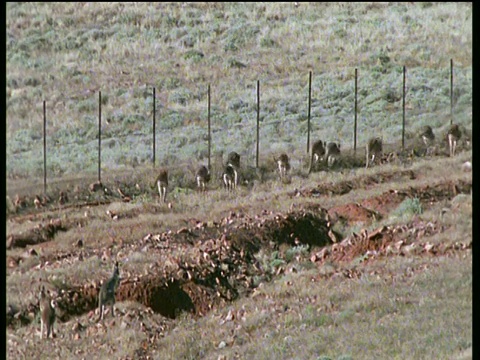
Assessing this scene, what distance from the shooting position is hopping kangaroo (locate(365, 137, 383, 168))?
7191 millimetres

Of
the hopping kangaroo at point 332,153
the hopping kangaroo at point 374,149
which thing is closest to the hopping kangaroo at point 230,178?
the hopping kangaroo at point 332,153

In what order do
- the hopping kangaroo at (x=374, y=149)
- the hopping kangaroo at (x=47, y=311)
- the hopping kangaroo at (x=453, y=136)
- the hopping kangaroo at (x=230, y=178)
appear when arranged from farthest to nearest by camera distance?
the hopping kangaroo at (x=374, y=149) → the hopping kangaroo at (x=230, y=178) → the hopping kangaroo at (x=453, y=136) → the hopping kangaroo at (x=47, y=311)

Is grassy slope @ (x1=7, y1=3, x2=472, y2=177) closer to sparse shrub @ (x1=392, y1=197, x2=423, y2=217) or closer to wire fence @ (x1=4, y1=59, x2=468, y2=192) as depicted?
wire fence @ (x1=4, y1=59, x2=468, y2=192)

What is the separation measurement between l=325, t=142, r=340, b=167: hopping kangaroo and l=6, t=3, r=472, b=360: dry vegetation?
0.18 ft

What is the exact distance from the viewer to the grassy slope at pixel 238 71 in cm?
706

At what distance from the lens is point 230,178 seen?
7.10 meters

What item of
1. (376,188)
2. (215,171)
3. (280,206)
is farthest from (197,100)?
(376,188)

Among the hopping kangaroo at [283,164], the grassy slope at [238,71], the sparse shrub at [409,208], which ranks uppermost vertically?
the grassy slope at [238,71]

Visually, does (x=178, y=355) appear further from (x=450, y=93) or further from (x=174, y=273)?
(x=450, y=93)

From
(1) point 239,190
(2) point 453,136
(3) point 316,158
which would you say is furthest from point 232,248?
(2) point 453,136

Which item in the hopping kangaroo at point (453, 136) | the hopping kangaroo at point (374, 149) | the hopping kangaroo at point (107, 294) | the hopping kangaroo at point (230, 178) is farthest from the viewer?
the hopping kangaroo at point (374, 149)

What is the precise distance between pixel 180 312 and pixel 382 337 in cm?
145

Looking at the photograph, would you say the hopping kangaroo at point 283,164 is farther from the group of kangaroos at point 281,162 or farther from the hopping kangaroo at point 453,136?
the hopping kangaroo at point 453,136

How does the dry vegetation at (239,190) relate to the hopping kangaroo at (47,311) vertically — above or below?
above
